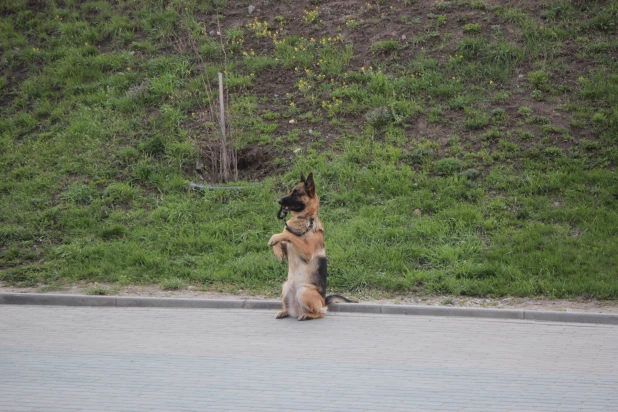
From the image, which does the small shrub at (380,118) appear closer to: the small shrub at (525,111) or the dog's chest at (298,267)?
the small shrub at (525,111)

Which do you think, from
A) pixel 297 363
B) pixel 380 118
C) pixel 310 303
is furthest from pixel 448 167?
pixel 297 363

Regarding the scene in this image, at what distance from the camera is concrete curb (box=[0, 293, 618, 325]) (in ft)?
26.4

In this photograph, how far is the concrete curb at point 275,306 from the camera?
805 centimetres

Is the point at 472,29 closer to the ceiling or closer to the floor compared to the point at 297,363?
closer to the ceiling

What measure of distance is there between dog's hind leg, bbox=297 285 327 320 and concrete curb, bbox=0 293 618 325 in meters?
0.44

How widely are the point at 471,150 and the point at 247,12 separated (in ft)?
26.8

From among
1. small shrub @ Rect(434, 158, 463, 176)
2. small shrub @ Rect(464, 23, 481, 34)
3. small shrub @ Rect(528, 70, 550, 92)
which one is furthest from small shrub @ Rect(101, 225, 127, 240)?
small shrub @ Rect(464, 23, 481, 34)

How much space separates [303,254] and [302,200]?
709 mm

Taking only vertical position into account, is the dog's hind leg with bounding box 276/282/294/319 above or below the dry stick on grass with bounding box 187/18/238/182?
below

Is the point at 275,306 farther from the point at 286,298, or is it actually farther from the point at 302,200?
the point at 302,200

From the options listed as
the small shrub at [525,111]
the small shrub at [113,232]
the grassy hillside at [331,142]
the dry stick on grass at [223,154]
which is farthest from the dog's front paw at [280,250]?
the small shrub at [525,111]

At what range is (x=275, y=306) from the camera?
8875 millimetres

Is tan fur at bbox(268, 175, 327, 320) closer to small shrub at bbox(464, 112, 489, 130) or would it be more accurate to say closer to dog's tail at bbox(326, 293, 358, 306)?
dog's tail at bbox(326, 293, 358, 306)

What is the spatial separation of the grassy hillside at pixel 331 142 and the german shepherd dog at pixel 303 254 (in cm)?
110
